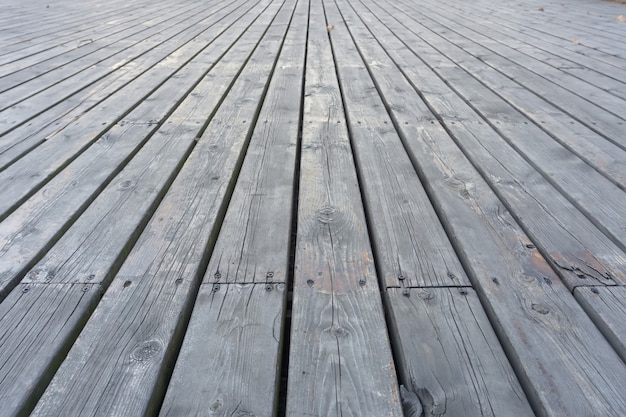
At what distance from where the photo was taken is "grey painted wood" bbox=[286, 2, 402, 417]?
2.90 feet

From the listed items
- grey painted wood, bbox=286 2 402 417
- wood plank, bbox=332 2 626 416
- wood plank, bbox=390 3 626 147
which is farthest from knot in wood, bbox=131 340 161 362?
wood plank, bbox=390 3 626 147

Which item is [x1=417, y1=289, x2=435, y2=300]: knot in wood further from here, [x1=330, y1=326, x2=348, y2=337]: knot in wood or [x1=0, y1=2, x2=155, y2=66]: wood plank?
[x1=0, y1=2, x2=155, y2=66]: wood plank

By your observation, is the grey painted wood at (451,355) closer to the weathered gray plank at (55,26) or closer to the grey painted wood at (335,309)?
the grey painted wood at (335,309)

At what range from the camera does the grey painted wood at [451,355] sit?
88 centimetres

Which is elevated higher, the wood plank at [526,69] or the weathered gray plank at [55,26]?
the wood plank at [526,69]

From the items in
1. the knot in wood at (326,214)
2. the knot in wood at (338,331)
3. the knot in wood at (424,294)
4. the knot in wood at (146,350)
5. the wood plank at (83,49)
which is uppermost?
the knot in wood at (338,331)

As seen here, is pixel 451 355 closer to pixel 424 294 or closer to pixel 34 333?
pixel 424 294

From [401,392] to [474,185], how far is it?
0.94m

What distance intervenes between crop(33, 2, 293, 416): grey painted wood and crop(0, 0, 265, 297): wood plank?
4.7 inches

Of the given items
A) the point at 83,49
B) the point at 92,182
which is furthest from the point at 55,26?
the point at 92,182

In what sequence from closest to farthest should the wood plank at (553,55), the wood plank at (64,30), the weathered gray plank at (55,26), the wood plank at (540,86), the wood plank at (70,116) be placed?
1. the wood plank at (70,116)
2. the wood plank at (540,86)
3. the wood plank at (553,55)
4. the wood plank at (64,30)
5. the weathered gray plank at (55,26)

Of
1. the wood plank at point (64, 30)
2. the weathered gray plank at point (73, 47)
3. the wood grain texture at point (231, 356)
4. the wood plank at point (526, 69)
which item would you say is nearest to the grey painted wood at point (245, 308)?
the wood grain texture at point (231, 356)

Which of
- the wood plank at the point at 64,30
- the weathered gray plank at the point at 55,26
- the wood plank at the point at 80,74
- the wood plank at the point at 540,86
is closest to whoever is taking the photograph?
the wood plank at the point at 540,86

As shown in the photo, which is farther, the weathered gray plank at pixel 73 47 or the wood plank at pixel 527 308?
the weathered gray plank at pixel 73 47
